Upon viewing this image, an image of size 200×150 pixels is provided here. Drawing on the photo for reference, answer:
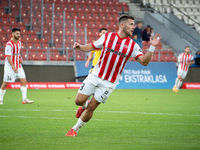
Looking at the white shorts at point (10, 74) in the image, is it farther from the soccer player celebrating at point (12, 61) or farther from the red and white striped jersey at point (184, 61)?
the red and white striped jersey at point (184, 61)

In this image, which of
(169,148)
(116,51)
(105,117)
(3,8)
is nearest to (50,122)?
(105,117)

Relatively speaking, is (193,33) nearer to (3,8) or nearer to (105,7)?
(105,7)

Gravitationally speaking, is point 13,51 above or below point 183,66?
above

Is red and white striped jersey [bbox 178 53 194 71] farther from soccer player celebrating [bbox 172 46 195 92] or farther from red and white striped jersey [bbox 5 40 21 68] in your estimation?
red and white striped jersey [bbox 5 40 21 68]

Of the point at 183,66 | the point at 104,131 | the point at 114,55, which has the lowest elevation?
the point at 183,66

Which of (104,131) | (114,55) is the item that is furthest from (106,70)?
(104,131)

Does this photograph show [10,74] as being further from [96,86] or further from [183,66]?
[183,66]

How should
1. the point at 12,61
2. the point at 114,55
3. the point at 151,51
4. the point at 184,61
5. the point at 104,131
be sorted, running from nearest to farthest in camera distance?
1. the point at 151,51
2. the point at 114,55
3. the point at 104,131
4. the point at 12,61
5. the point at 184,61

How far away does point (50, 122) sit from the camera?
733 centimetres

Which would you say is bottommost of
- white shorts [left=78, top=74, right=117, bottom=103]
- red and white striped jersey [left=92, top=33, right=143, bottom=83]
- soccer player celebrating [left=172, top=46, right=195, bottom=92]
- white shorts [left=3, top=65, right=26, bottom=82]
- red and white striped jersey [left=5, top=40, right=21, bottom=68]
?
soccer player celebrating [left=172, top=46, right=195, bottom=92]

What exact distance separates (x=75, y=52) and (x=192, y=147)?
649 inches

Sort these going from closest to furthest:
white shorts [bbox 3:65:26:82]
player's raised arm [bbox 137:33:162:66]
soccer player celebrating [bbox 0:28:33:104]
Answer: player's raised arm [bbox 137:33:162:66] < soccer player celebrating [bbox 0:28:33:104] < white shorts [bbox 3:65:26:82]

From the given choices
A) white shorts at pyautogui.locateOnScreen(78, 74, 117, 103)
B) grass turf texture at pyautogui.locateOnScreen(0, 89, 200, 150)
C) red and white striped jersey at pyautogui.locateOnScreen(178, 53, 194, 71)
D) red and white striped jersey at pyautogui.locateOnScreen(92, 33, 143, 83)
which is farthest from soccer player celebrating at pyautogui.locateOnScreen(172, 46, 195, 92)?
white shorts at pyautogui.locateOnScreen(78, 74, 117, 103)

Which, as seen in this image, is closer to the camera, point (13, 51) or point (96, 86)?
point (96, 86)
